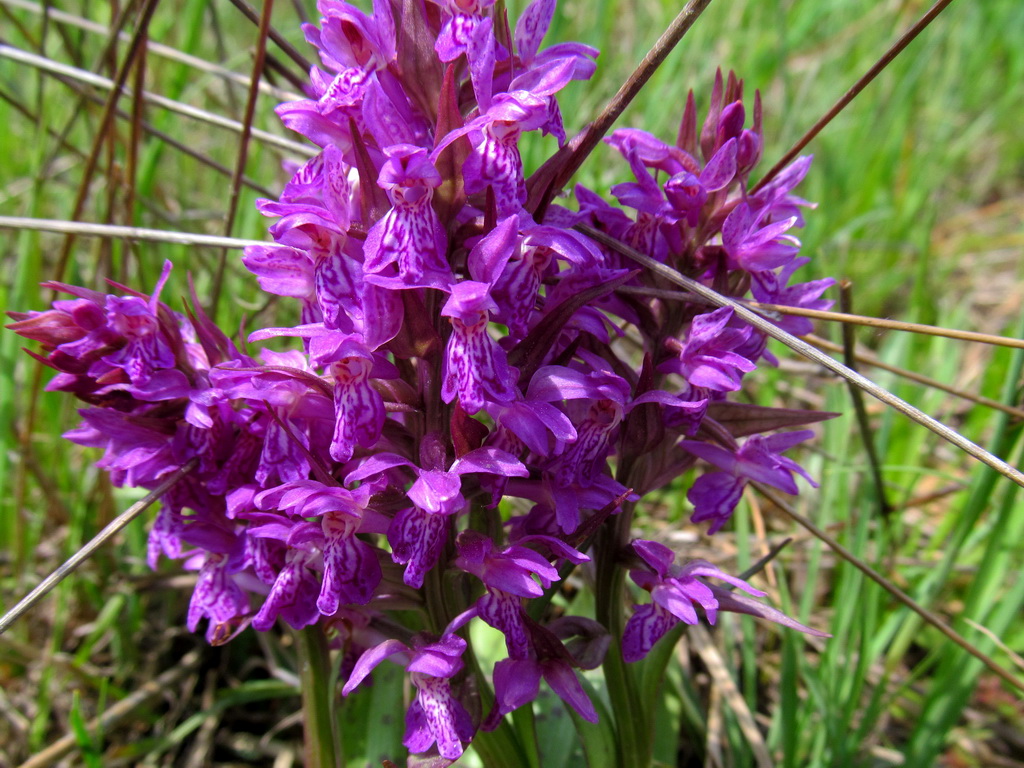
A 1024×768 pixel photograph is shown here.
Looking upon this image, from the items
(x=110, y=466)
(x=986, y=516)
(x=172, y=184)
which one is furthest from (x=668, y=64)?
(x=110, y=466)

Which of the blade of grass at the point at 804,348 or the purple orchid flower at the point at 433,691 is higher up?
the blade of grass at the point at 804,348

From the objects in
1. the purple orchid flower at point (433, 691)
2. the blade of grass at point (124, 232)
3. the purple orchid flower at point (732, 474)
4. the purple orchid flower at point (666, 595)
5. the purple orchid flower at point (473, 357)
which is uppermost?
the blade of grass at point (124, 232)

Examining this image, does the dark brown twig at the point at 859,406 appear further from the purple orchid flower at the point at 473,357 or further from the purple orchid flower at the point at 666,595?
the purple orchid flower at the point at 473,357

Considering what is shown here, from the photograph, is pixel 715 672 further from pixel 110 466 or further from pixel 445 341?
pixel 110 466

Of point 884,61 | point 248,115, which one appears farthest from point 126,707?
point 884,61

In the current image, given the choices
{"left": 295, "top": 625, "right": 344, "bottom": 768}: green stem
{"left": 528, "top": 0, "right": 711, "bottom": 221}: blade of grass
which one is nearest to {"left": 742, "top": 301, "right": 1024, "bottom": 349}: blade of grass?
{"left": 528, "top": 0, "right": 711, "bottom": 221}: blade of grass


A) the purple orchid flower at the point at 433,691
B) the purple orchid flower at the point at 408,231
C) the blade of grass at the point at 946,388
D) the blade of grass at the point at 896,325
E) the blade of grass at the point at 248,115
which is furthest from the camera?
the blade of grass at the point at 946,388

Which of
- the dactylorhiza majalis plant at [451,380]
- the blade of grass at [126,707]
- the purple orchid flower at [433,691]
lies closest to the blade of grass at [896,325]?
the dactylorhiza majalis plant at [451,380]
